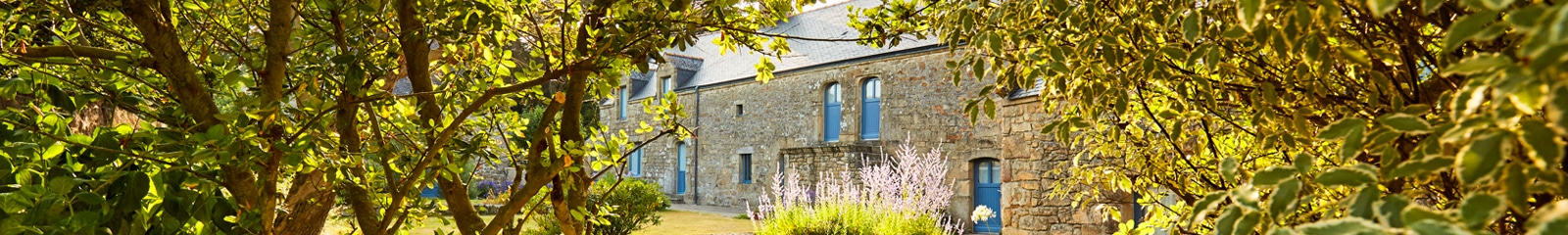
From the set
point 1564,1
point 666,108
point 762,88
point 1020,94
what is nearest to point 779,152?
point 762,88

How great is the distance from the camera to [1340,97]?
205 cm

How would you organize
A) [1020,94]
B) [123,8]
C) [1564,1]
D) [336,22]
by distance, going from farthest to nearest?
[1020,94] < [336,22] < [123,8] < [1564,1]

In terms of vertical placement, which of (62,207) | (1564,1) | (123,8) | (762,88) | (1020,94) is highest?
(762,88)

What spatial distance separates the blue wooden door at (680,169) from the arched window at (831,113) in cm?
501

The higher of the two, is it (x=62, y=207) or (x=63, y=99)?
(x=63, y=99)

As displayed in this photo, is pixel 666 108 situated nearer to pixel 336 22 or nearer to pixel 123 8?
pixel 336 22

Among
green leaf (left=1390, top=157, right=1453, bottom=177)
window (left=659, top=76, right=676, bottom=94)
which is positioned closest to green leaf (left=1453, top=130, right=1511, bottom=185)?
green leaf (left=1390, top=157, right=1453, bottom=177)

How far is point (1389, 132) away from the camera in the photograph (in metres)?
1.03

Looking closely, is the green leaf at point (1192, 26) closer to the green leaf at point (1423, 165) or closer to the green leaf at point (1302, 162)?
the green leaf at point (1302, 162)

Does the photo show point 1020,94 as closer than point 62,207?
No

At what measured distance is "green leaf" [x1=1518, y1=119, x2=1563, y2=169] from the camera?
2.49 ft

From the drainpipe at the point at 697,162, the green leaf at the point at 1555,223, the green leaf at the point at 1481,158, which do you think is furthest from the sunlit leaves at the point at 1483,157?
the drainpipe at the point at 697,162

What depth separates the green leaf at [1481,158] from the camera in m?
0.77

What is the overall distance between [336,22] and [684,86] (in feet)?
63.1
